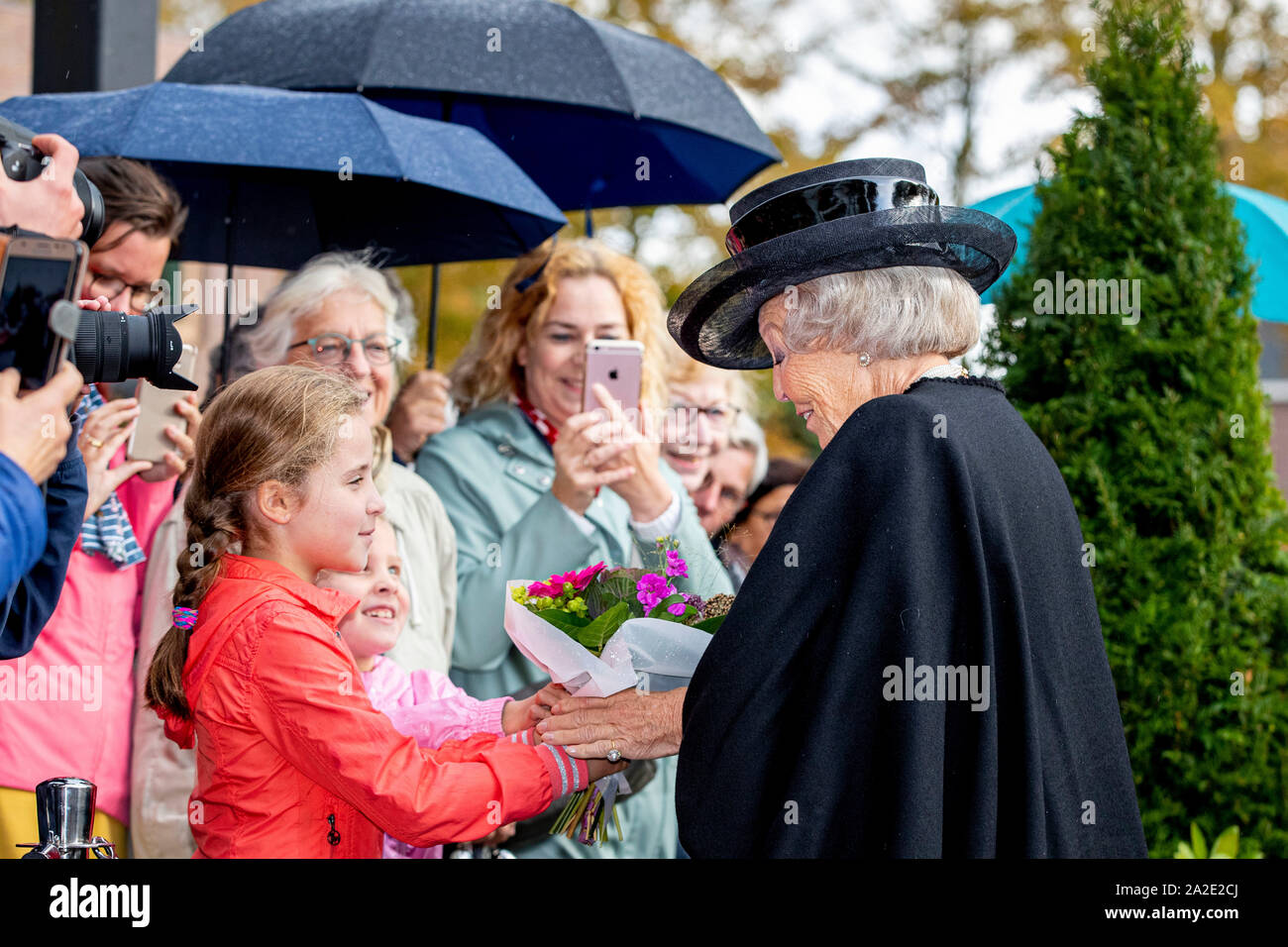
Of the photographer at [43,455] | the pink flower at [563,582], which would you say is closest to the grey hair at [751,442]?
the pink flower at [563,582]

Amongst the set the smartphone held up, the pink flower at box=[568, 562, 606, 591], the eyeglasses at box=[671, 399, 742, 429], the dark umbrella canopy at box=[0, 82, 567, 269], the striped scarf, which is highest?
the dark umbrella canopy at box=[0, 82, 567, 269]

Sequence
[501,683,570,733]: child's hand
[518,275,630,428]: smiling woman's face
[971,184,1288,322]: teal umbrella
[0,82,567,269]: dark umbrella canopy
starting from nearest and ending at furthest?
1. [501,683,570,733]: child's hand
2. [0,82,567,269]: dark umbrella canopy
3. [518,275,630,428]: smiling woman's face
4. [971,184,1288,322]: teal umbrella

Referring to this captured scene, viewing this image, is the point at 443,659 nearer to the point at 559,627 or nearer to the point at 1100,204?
the point at 559,627

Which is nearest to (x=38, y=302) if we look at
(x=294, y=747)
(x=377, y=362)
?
(x=294, y=747)

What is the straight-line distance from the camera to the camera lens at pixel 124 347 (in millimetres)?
2082

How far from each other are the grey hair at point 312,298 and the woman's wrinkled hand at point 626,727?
4.38ft

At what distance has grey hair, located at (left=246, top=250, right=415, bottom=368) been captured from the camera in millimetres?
3316

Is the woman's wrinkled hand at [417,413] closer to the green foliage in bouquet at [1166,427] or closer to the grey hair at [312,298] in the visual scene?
the grey hair at [312,298]

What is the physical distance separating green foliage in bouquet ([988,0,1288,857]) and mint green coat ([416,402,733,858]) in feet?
4.58

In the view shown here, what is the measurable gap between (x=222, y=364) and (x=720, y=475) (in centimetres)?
216

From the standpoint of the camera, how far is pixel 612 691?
8.39ft

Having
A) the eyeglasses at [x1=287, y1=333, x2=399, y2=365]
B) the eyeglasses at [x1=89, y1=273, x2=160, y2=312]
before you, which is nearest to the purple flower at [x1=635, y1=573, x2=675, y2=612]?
the eyeglasses at [x1=287, y1=333, x2=399, y2=365]

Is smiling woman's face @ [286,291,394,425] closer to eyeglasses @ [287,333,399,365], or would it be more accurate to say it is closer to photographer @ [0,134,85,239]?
eyeglasses @ [287,333,399,365]
